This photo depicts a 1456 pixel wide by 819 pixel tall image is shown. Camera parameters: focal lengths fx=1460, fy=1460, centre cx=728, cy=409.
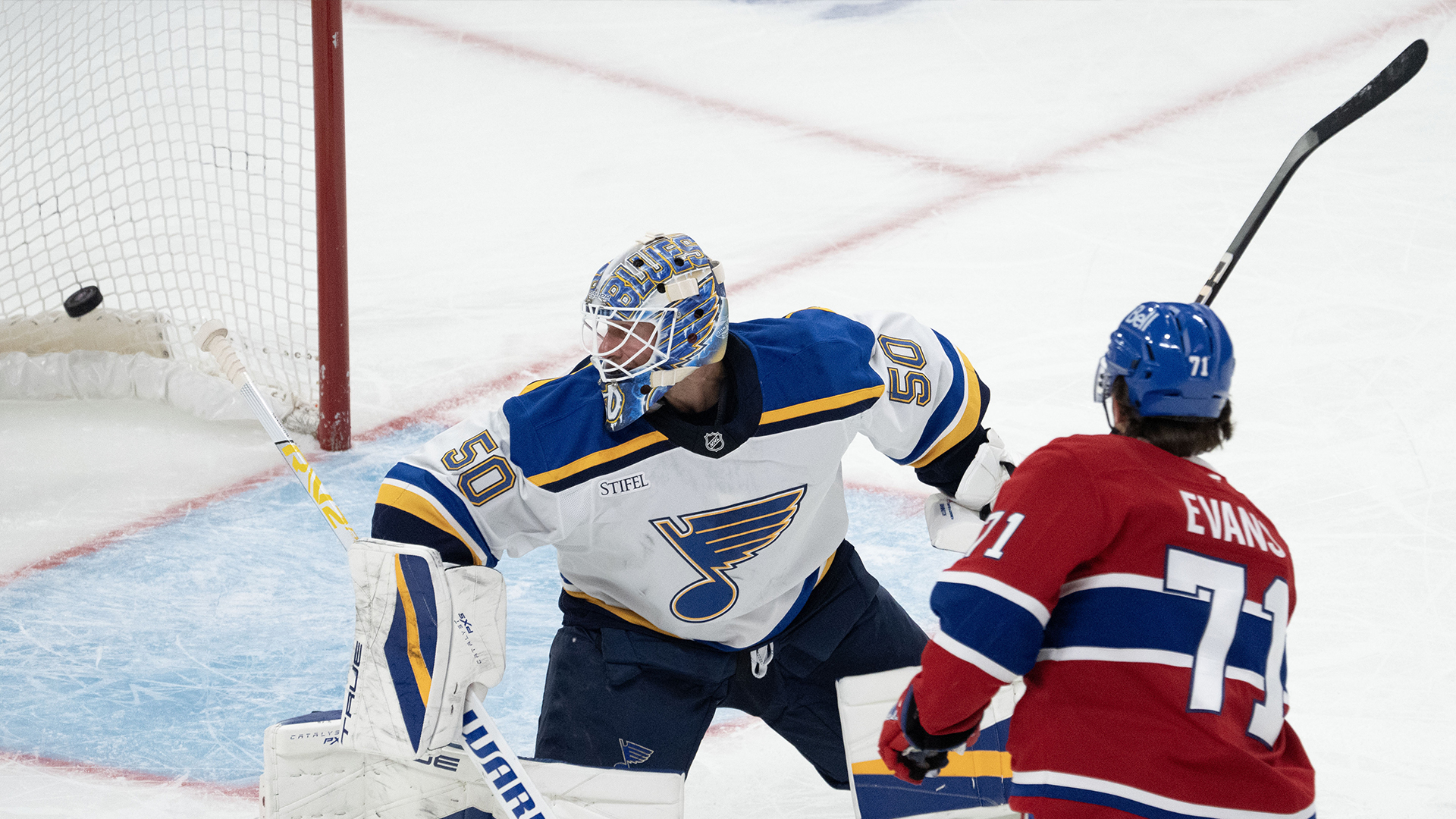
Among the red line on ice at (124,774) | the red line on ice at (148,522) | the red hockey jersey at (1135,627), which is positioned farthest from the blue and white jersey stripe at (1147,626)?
the red line on ice at (148,522)

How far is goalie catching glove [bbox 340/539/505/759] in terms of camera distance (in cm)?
204

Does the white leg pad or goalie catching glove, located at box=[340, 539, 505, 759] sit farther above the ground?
goalie catching glove, located at box=[340, 539, 505, 759]

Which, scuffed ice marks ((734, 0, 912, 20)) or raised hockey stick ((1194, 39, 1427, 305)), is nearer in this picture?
raised hockey stick ((1194, 39, 1427, 305))

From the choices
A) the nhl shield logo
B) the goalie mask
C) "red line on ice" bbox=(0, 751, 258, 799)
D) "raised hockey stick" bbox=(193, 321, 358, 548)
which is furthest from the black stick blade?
"red line on ice" bbox=(0, 751, 258, 799)

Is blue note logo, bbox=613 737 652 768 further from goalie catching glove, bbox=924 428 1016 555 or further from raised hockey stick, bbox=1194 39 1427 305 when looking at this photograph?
raised hockey stick, bbox=1194 39 1427 305

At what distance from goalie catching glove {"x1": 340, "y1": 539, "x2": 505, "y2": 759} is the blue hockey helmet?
978 mm

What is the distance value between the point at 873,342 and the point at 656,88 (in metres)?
4.86

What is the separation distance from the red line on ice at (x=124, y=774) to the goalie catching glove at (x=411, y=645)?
72 cm

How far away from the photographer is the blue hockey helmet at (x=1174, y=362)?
5.21ft

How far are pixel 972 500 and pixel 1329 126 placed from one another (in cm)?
87

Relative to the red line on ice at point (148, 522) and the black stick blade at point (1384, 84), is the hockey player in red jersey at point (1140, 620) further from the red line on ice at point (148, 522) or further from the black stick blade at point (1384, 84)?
the red line on ice at point (148, 522)

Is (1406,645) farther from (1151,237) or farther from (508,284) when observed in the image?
(508,284)

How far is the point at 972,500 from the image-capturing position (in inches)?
98.0

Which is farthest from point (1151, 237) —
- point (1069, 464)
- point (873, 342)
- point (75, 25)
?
point (75, 25)
